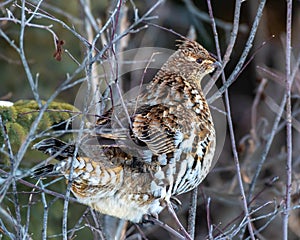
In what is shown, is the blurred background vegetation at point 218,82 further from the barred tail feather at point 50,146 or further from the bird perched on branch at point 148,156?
the barred tail feather at point 50,146

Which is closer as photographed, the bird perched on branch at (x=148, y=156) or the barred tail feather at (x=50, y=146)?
the barred tail feather at (x=50, y=146)

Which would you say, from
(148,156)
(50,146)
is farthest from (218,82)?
(50,146)

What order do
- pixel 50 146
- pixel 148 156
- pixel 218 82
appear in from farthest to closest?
pixel 218 82
pixel 148 156
pixel 50 146

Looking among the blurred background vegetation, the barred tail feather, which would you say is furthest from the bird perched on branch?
the blurred background vegetation

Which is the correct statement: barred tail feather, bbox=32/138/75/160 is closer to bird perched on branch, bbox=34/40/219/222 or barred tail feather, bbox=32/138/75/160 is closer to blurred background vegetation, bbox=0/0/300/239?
bird perched on branch, bbox=34/40/219/222

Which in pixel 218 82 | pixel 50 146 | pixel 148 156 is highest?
pixel 50 146

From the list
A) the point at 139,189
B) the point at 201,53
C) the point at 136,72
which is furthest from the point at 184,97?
the point at 136,72

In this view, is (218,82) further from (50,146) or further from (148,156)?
(50,146)

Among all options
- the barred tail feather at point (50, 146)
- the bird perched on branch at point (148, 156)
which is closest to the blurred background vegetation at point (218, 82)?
the bird perched on branch at point (148, 156)
